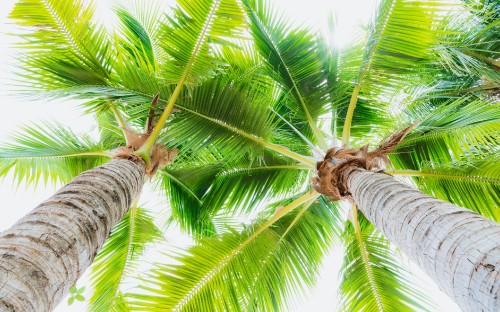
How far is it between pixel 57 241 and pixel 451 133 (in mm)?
3908

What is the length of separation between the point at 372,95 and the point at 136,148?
2.72 metres

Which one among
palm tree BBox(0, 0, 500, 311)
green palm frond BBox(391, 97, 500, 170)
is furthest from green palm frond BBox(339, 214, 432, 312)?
green palm frond BBox(391, 97, 500, 170)

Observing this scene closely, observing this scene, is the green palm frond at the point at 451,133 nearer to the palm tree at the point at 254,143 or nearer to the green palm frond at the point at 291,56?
the palm tree at the point at 254,143

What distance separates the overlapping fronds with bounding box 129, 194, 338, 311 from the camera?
3426 millimetres

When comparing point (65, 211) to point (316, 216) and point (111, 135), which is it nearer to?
point (316, 216)

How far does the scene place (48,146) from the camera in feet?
15.4

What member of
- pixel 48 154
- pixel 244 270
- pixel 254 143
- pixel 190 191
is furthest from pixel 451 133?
pixel 48 154

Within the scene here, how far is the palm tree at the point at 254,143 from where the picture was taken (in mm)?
3443

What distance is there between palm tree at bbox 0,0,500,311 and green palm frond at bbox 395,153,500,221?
2cm

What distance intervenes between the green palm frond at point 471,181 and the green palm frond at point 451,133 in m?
0.12

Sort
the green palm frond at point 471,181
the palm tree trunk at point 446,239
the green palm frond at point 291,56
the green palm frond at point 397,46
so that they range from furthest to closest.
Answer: the green palm frond at point 291,56 < the green palm frond at point 471,181 < the green palm frond at point 397,46 < the palm tree trunk at point 446,239

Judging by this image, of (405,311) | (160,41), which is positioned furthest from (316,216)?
(160,41)

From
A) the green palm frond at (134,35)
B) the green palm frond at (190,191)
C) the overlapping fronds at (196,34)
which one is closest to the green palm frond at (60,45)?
the overlapping fronds at (196,34)

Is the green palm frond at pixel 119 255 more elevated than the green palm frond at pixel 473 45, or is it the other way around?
the green palm frond at pixel 473 45
